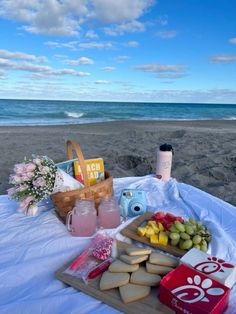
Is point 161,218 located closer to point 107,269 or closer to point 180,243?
point 180,243

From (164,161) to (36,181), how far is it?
3.82ft

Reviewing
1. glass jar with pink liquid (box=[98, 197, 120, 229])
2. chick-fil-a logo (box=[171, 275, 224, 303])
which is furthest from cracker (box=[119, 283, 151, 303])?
glass jar with pink liquid (box=[98, 197, 120, 229])

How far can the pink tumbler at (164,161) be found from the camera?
214cm

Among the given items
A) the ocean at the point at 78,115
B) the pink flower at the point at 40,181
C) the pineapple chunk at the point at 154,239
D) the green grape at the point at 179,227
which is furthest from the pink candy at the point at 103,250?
the ocean at the point at 78,115

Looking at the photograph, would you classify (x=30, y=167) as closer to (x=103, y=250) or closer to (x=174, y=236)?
(x=103, y=250)

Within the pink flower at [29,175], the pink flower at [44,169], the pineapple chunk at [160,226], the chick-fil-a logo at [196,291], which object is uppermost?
the pink flower at [44,169]

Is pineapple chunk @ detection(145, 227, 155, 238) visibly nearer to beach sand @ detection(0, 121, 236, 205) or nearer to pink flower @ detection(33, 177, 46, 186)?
pink flower @ detection(33, 177, 46, 186)

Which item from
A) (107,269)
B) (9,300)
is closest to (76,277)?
(107,269)

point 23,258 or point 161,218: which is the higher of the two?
point 161,218

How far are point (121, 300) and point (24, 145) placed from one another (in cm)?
555

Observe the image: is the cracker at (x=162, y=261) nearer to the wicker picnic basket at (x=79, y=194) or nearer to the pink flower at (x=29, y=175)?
the wicker picnic basket at (x=79, y=194)

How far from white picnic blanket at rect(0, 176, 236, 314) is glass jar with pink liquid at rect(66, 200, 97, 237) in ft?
0.18

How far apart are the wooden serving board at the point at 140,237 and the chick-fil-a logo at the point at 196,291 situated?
299 millimetres

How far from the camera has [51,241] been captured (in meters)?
1.35
